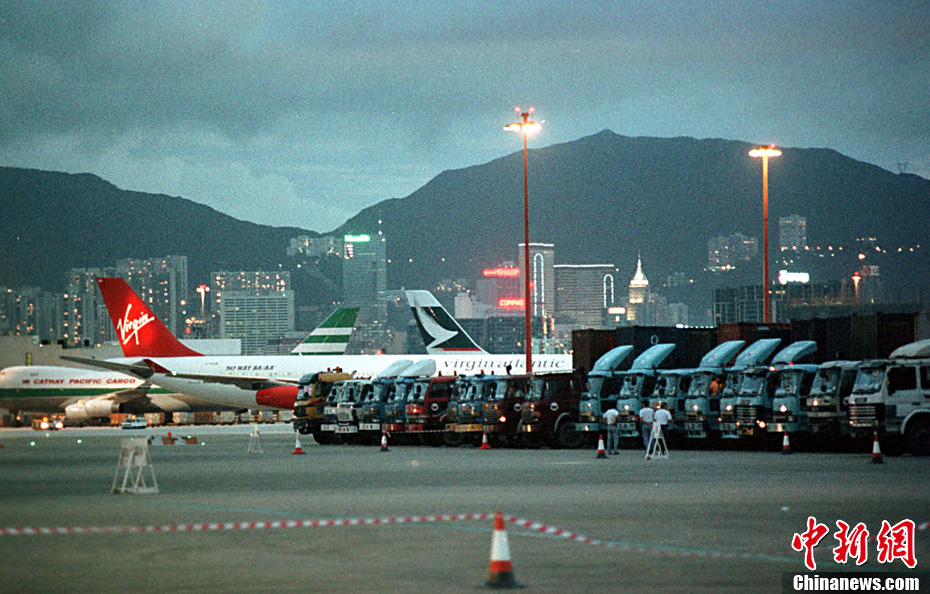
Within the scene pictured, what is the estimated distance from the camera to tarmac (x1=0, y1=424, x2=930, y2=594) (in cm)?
1308

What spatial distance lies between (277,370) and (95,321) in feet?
45.3

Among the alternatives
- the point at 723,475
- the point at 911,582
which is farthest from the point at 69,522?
the point at 723,475

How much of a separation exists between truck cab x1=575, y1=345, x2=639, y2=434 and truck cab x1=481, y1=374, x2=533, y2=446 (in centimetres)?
262

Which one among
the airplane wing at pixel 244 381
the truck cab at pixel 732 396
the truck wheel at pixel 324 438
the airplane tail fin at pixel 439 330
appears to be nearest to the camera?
the truck cab at pixel 732 396

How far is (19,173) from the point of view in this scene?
31.4m

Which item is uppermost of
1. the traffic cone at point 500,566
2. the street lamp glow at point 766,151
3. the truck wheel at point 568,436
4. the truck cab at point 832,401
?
the street lamp glow at point 766,151

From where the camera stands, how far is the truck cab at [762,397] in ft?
126

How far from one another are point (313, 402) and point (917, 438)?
30.3 metres

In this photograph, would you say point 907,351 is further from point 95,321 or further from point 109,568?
point 95,321

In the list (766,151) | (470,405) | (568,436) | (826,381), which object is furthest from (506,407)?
(766,151)

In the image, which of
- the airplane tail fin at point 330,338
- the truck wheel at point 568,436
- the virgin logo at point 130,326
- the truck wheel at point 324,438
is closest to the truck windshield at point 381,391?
the truck wheel at point 324,438

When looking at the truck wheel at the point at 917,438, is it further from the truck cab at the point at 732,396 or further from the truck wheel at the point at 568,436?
the truck wheel at the point at 568,436

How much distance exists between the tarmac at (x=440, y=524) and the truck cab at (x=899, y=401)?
7.98ft

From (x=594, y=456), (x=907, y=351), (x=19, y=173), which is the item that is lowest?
(x=594, y=456)
